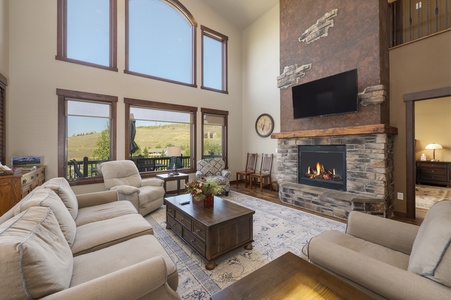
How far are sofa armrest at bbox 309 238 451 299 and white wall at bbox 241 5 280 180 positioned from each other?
4292mm

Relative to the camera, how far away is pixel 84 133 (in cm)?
426

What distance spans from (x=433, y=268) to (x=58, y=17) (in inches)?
245

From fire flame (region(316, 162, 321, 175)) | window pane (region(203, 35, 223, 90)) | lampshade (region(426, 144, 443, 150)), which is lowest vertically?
fire flame (region(316, 162, 321, 175))

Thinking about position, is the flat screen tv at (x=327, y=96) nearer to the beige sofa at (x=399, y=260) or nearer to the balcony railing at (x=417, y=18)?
the balcony railing at (x=417, y=18)

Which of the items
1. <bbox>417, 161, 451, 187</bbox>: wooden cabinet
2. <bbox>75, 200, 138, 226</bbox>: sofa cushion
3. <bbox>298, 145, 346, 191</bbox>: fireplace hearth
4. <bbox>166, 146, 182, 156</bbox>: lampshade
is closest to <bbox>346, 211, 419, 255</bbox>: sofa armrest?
<bbox>298, 145, 346, 191</bbox>: fireplace hearth

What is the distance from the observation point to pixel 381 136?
129 inches

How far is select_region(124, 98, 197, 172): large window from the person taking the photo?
4.79m

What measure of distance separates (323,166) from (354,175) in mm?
655

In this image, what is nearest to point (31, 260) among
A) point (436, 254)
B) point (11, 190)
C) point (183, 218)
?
point (183, 218)

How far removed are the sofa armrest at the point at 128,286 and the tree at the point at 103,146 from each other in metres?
4.07

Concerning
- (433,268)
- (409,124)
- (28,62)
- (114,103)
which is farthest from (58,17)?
(409,124)

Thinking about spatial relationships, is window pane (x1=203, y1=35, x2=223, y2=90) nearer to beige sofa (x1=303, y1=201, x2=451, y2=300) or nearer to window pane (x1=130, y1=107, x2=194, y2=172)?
window pane (x1=130, y1=107, x2=194, y2=172)

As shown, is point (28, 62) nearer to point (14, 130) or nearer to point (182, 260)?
point (14, 130)

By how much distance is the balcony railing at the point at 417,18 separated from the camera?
3.29m
